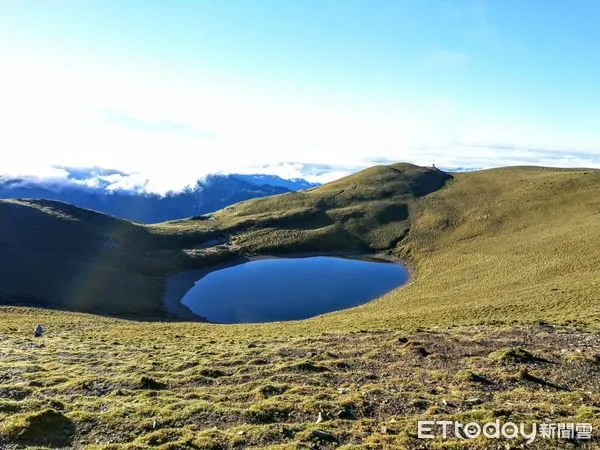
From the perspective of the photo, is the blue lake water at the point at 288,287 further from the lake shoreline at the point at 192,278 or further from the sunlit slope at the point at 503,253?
the sunlit slope at the point at 503,253

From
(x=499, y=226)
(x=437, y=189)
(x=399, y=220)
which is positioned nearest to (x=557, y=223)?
(x=499, y=226)

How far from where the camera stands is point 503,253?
79.5 meters

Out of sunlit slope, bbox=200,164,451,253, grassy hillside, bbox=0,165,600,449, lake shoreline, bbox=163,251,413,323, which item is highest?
sunlit slope, bbox=200,164,451,253

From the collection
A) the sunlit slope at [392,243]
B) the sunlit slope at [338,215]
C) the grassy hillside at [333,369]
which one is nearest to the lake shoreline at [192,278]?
the sunlit slope at [392,243]

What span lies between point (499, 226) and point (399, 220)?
26.3 metres

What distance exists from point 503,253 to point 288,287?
39.8 metres

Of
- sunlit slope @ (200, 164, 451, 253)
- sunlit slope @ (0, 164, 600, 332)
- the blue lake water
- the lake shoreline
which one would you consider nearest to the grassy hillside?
sunlit slope @ (0, 164, 600, 332)

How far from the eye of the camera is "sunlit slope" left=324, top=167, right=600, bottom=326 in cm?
4313

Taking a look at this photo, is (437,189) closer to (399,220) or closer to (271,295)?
(399,220)

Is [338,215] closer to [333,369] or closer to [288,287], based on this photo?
[288,287]

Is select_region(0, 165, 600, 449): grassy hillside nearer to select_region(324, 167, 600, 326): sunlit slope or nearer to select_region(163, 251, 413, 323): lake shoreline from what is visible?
select_region(324, 167, 600, 326): sunlit slope

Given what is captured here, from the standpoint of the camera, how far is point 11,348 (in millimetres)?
28188

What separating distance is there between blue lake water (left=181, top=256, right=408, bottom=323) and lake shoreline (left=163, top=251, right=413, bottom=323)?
125 centimetres

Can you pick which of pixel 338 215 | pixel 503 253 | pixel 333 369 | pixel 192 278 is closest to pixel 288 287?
pixel 192 278
